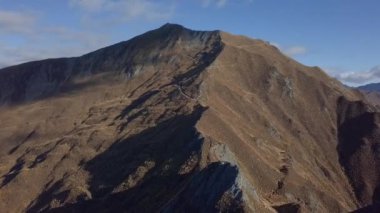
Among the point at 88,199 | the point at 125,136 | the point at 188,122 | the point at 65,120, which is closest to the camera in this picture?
the point at 88,199

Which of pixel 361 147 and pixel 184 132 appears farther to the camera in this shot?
pixel 361 147

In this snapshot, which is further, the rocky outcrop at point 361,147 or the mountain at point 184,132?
the rocky outcrop at point 361,147

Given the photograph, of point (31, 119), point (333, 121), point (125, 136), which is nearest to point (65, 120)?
point (31, 119)

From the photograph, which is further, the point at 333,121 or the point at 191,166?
the point at 333,121

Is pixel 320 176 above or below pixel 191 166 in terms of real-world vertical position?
below

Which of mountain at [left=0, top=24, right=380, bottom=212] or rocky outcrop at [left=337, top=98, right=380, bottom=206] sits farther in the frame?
rocky outcrop at [left=337, top=98, right=380, bottom=206]

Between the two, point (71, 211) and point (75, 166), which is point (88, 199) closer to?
point (71, 211)

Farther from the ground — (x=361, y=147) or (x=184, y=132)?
(x=184, y=132)

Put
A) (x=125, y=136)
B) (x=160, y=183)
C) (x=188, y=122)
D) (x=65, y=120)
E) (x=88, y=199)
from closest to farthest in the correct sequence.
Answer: (x=160, y=183), (x=88, y=199), (x=188, y=122), (x=125, y=136), (x=65, y=120)
